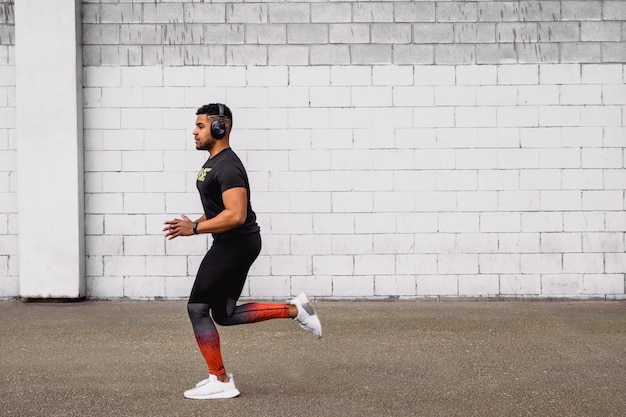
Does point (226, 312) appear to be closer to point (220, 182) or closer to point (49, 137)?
point (220, 182)

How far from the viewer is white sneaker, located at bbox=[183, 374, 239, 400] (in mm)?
5488

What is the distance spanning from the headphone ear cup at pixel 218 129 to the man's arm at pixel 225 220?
441 mm

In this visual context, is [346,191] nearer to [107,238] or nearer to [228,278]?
[107,238]

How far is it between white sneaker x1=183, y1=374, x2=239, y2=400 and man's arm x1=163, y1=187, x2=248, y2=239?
39.3 inches

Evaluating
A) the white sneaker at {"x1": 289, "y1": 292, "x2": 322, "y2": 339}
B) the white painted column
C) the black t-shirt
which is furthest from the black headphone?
the white painted column

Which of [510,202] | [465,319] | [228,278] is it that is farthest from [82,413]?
[510,202]

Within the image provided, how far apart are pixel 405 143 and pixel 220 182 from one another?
4.45 metres

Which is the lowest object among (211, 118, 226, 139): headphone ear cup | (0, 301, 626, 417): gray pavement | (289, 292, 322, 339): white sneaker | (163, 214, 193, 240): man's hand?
(0, 301, 626, 417): gray pavement

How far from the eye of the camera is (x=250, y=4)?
950 centimetres

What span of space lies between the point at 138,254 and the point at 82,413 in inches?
178

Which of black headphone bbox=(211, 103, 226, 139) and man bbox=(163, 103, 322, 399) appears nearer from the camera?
man bbox=(163, 103, 322, 399)

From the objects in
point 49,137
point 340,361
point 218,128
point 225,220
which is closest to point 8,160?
point 49,137

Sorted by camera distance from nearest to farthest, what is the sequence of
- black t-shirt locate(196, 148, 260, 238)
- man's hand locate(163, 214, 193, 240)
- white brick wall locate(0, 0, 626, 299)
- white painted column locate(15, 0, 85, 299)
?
man's hand locate(163, 214, 193, 240)
black t-shirt locate(196, 148, 260, 238)
white painted column locate(15, 0, 85, 299)
white brick wall locate(0, 0, 626, 299)

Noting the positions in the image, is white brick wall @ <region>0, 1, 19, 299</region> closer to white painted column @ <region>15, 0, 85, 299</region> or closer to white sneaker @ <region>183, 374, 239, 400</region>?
white painted column @ <region>15, 0, 85, 299</region>
